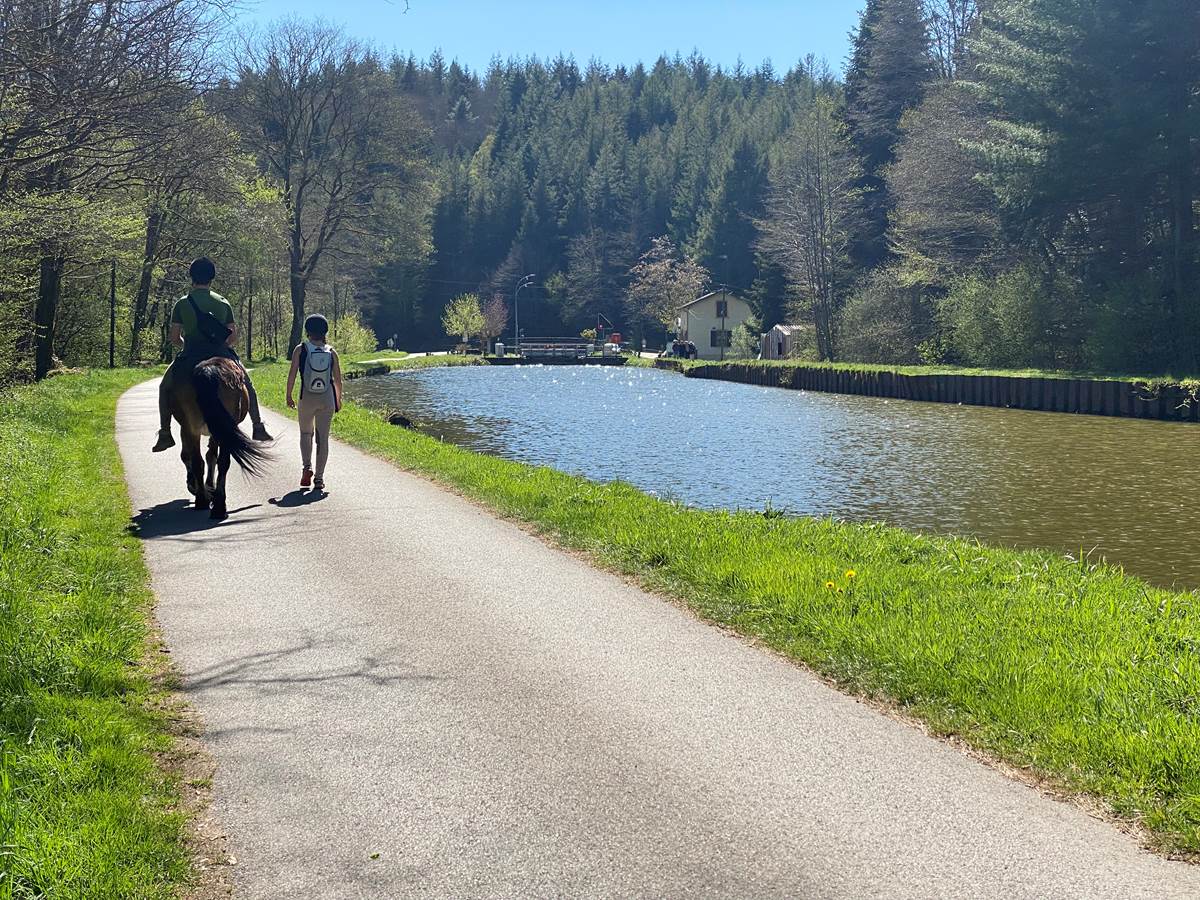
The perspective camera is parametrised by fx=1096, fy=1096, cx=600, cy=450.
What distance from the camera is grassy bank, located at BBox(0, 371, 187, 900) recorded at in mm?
3898

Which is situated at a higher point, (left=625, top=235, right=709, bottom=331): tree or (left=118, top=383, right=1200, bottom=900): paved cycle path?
(left=625, top=235, right=709, bottom=331): tree

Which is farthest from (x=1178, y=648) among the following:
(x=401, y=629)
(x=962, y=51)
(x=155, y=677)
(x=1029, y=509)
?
(x=962, y=51)

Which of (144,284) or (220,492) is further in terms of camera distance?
(144,284)

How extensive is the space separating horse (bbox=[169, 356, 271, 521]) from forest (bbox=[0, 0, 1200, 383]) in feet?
12.1

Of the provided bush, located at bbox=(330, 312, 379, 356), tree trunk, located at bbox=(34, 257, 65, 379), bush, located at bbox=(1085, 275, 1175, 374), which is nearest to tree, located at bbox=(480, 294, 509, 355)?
bush, located at bbox=(330, 312, 379, 356)

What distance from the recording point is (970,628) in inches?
276

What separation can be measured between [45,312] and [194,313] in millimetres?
21326

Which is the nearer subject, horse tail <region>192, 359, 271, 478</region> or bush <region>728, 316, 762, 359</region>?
horse tail <region>192, 359, 271, 478</region>

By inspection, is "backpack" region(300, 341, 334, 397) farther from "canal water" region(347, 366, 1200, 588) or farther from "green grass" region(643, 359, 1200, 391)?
"green grass" region(643, 359, 1200, 391)

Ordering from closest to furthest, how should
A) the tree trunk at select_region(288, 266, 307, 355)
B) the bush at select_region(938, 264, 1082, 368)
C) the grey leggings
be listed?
the grey leggings
the bush at select_region(938, 264, 1082, 368)
the tree trunk at select_region(288, 266, 307, 355)

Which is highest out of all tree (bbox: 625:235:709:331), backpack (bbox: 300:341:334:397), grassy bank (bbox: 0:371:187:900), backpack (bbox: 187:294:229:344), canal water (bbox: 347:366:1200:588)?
tree (bbox: 625:235:709:331)

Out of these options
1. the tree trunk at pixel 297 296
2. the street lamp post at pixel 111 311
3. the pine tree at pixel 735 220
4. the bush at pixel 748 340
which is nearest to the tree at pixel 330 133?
the tree trunk at pixel 297 296

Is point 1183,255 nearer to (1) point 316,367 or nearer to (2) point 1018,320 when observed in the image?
(2) point 1018,320

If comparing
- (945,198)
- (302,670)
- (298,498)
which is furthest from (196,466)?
(945,198)
